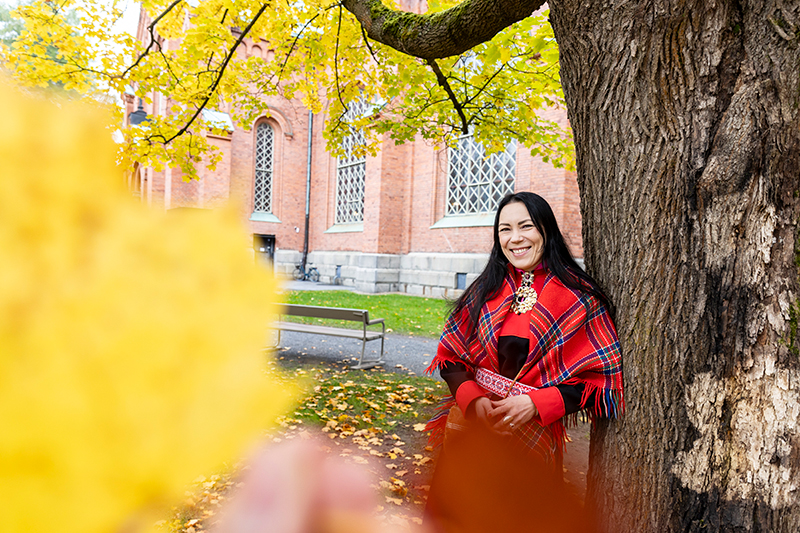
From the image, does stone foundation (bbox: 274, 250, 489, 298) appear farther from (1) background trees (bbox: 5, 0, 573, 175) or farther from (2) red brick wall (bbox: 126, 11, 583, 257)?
(1) background trees (bbox: 5, 0, 573, 175)

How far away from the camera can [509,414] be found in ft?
5.94

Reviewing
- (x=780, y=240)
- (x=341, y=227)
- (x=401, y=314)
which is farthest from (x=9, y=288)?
(x=341, y=227)

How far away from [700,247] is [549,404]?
0.73 meters

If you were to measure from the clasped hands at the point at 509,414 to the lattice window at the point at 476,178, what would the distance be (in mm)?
11538

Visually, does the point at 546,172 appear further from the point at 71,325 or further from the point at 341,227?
the point at 71,325

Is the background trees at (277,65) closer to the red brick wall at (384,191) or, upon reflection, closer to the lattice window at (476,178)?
the red brick wall at (384,191)

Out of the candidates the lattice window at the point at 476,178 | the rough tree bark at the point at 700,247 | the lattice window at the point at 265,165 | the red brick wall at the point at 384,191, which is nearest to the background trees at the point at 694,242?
the rough tree bark at the point at 700,247

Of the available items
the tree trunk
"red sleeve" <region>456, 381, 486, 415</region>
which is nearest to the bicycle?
"red sleeve" <region>456, 381, 486, 415</region>

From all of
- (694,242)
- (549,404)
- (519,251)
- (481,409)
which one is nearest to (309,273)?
(519,251)

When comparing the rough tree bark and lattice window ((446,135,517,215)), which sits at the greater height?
lattice window ((446,135,517,215))

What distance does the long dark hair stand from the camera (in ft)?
6.28

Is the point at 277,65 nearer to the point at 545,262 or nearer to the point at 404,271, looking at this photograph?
the point at 545,262

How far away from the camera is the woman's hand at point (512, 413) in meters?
1.81

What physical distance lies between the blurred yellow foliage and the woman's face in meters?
1.90
